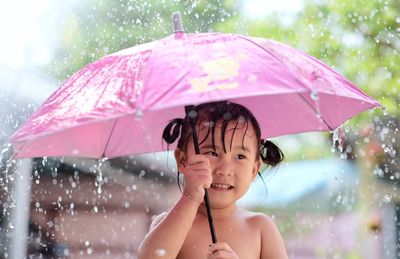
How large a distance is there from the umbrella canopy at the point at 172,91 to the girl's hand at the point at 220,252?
16.9 inches

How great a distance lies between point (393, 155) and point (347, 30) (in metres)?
1.53

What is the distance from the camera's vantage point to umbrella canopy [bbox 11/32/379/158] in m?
1.95

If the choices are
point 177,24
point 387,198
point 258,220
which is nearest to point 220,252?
point 258,220

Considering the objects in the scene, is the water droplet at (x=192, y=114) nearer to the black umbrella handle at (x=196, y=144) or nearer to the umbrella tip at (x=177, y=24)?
the black umbrella handle at (x=196, y=144)

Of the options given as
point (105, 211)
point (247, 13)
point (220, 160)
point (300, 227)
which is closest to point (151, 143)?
point (220, 160)

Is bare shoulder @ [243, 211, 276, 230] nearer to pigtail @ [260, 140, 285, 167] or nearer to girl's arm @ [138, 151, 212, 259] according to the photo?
pigtail @ [260, 140, 285, 167]

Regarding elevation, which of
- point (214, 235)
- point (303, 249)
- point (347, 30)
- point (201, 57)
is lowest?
point (303, 249)

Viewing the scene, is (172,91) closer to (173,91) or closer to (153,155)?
(173,91)

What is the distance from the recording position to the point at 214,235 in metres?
2.31

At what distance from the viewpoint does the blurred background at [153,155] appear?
6348 mm

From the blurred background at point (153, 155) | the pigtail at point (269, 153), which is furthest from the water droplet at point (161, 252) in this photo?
the blurred background at point (153, 155)

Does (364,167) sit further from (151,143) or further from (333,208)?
(151,143)

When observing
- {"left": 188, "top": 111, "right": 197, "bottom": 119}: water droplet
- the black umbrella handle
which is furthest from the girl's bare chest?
{"left": 188, "top": 111, "right": 197, "bottom": 119}: water droplet

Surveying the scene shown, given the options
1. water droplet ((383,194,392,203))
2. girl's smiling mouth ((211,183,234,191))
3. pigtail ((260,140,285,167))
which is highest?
pigtail ((260,140,285,167))
